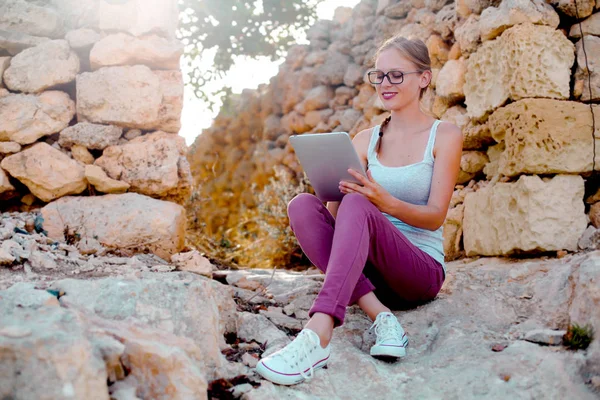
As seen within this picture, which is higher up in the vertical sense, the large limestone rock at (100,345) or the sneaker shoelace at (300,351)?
the large limestone rock at (100,345)

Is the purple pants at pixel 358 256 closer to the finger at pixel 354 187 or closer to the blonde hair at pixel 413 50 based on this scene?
the finger at pixel 354 187

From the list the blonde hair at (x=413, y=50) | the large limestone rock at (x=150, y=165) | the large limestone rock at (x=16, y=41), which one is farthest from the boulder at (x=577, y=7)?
the large limestone rock at (x=16, y=41)

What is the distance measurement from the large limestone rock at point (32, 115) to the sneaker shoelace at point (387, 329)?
1.99 metres

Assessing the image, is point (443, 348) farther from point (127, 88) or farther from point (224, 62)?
Answer: point (224, 62)

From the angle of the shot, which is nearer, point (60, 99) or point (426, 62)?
point (426, 62)

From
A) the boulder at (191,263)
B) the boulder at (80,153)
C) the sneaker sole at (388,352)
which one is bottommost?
the boulder at (191,263)

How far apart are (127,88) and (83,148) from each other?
1.30ft

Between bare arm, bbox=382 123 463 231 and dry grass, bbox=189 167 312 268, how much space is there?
2534mm

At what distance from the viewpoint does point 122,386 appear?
137 centimetres

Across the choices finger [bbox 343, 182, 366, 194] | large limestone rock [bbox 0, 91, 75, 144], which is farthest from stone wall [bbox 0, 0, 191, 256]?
finger [bbox 343, 182, 366, 194]

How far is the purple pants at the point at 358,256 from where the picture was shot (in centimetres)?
186

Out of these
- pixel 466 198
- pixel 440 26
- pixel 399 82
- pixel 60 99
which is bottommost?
pixel 466 198

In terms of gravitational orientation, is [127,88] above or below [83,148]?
above

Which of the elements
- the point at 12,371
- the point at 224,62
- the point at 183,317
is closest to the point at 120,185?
the point at 183,317
